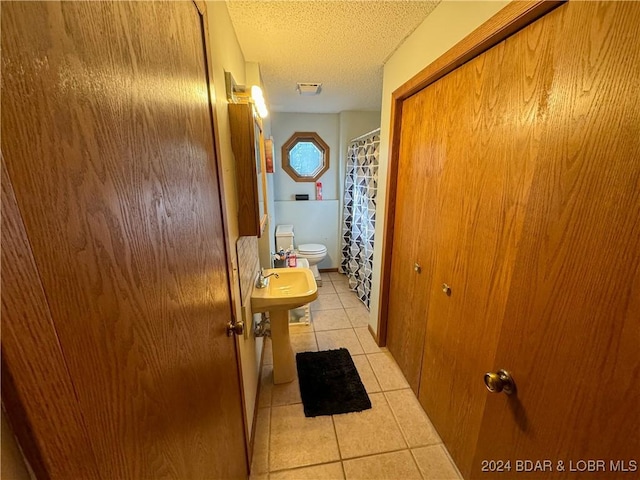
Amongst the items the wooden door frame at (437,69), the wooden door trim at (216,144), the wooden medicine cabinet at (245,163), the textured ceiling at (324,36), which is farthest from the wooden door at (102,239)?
the wooden door frame at (437,69)

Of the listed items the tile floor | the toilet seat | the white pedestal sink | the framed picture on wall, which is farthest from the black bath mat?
the framed picture on wall

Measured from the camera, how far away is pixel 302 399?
1735mm

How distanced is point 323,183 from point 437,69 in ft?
8.18

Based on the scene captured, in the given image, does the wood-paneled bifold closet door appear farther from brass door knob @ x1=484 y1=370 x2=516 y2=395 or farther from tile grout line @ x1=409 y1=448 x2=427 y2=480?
tile grout line @ x1=409 y1=448 x2=427 y2=480

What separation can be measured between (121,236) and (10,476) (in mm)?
285

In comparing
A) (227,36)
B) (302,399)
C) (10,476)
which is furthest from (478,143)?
(302,399)

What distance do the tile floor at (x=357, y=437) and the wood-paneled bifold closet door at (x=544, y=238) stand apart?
18 centimetres

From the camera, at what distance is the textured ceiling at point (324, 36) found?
1282mm

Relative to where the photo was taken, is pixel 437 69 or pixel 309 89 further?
pixel 309 89

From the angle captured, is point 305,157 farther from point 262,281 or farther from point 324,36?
point 262,281

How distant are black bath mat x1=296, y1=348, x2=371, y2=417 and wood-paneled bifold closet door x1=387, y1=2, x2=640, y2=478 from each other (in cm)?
57

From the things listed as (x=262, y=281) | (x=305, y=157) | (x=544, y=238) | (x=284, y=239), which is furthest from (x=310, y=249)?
(x=544, y=238)

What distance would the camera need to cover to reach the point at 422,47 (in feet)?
4.62

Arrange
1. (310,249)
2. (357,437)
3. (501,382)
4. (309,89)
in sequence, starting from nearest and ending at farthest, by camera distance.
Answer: (501,382), (357,437), (309,89), (310,249)
